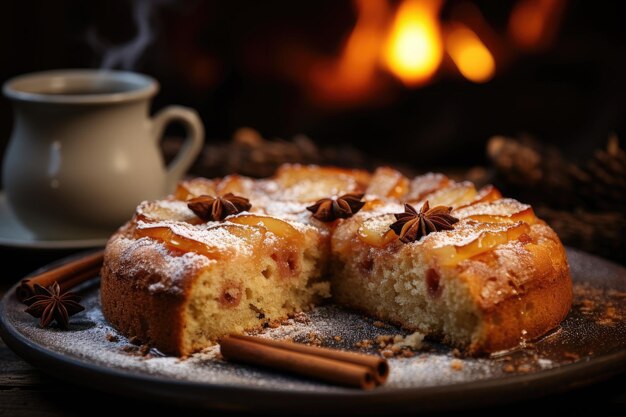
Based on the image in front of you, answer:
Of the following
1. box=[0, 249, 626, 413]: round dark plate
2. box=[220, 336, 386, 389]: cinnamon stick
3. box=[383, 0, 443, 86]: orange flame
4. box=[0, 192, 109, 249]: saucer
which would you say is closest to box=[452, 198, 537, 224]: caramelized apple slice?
box=[0, 249, 626, 413]: round dark plate

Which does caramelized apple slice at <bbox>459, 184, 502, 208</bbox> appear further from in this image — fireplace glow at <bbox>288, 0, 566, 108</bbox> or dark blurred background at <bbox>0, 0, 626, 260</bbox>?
fireplace glow at <bbox>288, 0, 566, 108</bbox>

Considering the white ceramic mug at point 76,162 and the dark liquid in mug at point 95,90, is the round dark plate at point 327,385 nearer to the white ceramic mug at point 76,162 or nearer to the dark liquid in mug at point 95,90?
the white ceramic mug at point 76,162

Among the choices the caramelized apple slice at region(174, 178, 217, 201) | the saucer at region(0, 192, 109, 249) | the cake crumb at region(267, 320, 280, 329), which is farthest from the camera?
the saucer at region(0, 192, 109, 249)

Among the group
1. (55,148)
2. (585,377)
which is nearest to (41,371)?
(55,148)

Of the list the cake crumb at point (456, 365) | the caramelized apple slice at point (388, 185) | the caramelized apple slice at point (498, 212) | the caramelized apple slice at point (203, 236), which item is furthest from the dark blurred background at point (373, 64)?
the cake crumb at point (456, 365)

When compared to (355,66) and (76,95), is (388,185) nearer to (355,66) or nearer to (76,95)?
(76,95)

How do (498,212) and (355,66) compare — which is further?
(355,66)

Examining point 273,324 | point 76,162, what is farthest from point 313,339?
point 76,162
